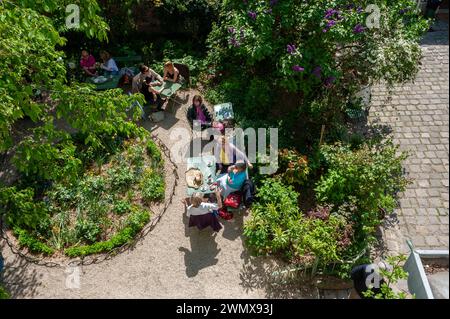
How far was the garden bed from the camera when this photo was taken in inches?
332

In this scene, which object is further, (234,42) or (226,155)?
(234,42)

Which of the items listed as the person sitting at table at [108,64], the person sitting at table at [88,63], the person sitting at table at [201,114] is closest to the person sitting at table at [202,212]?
the person sitting at table at [201,114]

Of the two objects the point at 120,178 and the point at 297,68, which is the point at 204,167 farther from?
the point at 297,68

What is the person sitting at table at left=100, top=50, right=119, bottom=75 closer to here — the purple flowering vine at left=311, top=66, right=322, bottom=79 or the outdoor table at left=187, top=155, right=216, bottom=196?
the outdoor table at left=187, top=155, right=216, bottom=196

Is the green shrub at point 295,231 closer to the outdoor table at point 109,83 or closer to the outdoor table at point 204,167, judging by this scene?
the outdoor table at point 204,167

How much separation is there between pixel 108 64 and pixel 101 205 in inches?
165

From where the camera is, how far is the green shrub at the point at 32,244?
829 centimetres

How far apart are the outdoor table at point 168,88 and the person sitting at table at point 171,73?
0.10 m

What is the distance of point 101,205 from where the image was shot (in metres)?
8.93

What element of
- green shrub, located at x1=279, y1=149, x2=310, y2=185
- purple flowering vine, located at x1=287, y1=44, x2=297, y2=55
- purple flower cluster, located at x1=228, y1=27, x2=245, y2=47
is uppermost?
purple flower cluster, located at x1=228, y1=27, x2=245, y2=47

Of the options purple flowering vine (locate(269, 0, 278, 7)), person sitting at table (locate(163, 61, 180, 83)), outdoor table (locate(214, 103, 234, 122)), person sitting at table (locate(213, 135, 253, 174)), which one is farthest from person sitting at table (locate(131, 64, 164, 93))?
purple flowering vine (locate(269, 0, 278, 7))

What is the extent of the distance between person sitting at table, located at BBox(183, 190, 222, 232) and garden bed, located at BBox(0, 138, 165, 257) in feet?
3.63

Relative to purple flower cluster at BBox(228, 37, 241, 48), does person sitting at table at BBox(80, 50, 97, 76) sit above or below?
below

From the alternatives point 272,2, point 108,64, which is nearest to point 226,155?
point 272,2
